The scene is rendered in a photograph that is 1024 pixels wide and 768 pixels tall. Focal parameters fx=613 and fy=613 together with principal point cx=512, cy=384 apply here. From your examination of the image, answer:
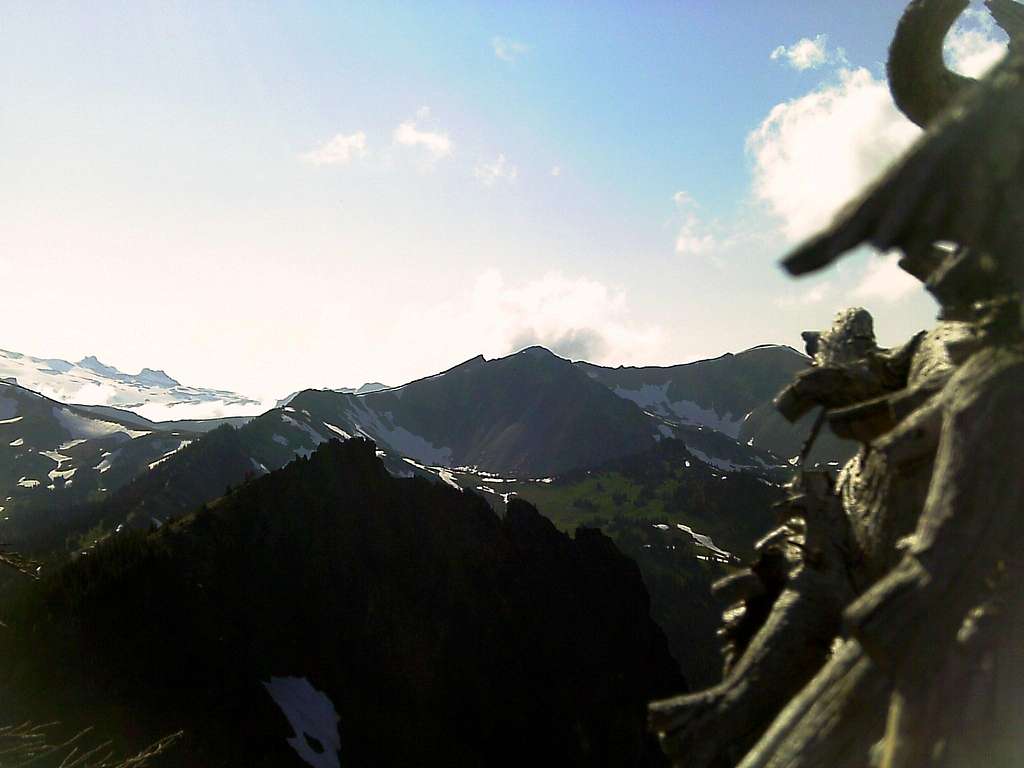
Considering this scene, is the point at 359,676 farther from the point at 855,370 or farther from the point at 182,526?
the point at 855,370

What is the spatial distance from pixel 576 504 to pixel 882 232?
166m

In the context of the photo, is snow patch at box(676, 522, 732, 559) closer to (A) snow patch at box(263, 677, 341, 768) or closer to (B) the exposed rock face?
(A) snow patch at box(263, 677, 341, 768)

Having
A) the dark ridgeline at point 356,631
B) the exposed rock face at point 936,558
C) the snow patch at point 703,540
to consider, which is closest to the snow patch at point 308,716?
the dark ridgeline at point 356,631

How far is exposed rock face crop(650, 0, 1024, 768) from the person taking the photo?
234 centimetres

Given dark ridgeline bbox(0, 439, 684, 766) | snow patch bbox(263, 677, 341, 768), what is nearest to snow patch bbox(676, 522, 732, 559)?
dark ridgeline bbox(0, 439, 684, 766)

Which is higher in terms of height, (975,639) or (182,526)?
(182,526)

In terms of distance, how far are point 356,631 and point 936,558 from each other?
187 feet

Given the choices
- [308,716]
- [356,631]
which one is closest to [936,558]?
[308,716]

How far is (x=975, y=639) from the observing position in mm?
2480

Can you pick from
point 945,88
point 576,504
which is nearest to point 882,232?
point 945,88

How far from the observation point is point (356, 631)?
5328 centimetres

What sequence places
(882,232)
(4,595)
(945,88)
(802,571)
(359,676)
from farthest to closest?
(359,676) → (4,595) → (945,88) → (802,571) → (882,232)

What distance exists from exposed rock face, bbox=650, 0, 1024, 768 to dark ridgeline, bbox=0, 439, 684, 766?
38.9m

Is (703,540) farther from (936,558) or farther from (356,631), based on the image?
(936,558)
